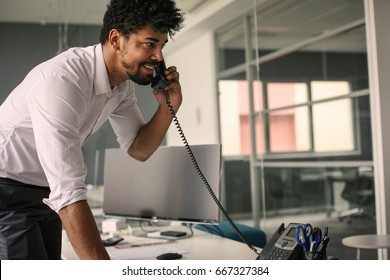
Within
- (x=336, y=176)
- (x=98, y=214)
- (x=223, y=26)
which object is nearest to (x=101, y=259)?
(x=98, y=214)

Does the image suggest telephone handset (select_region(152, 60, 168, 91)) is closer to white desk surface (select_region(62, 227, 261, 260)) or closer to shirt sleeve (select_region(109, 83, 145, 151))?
shirt sleeve (select_region(109, 83, 145, 151))

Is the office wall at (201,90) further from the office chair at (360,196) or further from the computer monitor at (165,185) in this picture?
the computer monitor at (165,185)

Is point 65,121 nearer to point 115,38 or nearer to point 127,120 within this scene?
point 115,38

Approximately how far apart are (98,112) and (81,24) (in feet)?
4.24

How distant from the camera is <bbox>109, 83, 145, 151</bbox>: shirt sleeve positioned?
5.54 feet

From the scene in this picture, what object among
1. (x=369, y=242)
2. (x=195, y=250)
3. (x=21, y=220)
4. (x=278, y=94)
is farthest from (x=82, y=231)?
(x=278, y=94)

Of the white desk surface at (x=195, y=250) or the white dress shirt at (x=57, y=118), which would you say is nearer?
the white dress shirt at (x=57, y=118)

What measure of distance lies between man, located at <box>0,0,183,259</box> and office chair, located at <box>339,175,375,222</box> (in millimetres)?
2207

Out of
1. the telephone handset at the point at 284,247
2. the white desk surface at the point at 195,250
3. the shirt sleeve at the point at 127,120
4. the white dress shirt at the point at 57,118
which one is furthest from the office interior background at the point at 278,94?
the telephone handset at the point at 284,247

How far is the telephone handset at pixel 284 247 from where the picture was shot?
3.67 ft

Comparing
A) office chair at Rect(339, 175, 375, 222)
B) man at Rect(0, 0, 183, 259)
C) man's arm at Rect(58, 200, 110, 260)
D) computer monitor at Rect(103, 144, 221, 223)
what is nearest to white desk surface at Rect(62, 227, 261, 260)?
computer monitor at Rect(103, 144, 221, 223)

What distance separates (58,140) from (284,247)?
22.6 inches

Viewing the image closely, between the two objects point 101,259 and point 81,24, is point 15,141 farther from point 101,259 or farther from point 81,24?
point 81,24

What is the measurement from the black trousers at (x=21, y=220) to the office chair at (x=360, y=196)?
96.0 inches
